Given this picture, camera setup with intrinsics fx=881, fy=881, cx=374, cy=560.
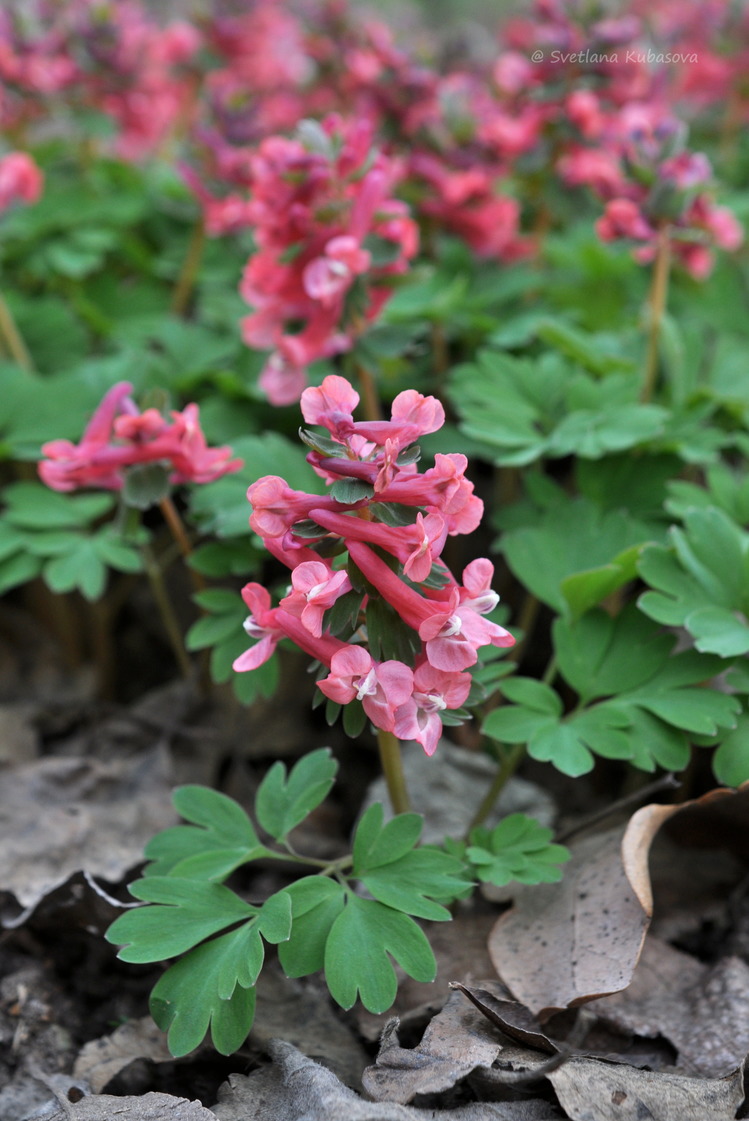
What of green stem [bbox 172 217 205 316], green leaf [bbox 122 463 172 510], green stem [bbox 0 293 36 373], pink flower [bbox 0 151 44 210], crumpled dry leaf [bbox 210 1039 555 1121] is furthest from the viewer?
green stem [bbox 172 217 205 316]

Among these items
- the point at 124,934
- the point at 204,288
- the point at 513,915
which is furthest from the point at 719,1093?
the point at 204,288

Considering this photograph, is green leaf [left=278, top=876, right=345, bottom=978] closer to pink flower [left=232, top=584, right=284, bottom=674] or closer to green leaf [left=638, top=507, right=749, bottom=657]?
pink flower [left=232, top=584, right=284, bottom=674]

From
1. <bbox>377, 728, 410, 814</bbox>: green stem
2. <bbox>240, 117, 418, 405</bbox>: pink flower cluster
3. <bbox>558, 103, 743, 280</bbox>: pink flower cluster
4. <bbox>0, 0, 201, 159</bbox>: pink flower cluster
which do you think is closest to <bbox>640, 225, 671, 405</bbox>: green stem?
<bbox>558, 103, 743, 280</bbox>: pink flower cluster

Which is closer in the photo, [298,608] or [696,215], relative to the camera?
[298,608]

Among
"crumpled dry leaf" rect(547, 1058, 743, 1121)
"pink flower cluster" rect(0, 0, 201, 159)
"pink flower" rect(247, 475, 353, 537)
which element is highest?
"pink flower cluster" rect(0, 0, 201, 159)

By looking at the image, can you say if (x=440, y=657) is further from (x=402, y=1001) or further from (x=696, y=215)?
(x=696, y=215)

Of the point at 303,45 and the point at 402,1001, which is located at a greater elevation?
the point at 303,45
